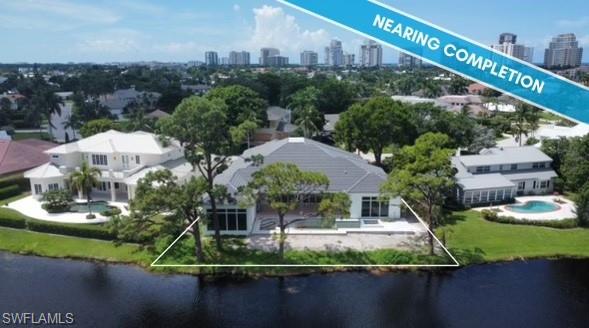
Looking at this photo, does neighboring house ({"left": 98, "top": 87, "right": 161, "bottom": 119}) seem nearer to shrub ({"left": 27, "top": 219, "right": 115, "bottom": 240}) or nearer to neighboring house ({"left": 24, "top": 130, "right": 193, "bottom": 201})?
neighboring house ({"left": 24, "top": 130, "right": 193, "bottom": 201})

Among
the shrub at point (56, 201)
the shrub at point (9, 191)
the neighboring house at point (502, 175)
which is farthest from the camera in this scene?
the shrub at point (9, 191)

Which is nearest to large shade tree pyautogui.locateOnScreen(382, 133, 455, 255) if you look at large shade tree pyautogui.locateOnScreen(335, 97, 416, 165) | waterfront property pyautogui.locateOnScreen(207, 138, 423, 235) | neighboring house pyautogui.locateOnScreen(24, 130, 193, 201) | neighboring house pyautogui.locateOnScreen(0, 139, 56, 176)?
waterfront property pyautogui.locateOnScreen(207, 138, 423, 235)

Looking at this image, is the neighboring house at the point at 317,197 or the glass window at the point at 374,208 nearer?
the neighboring house at the point at 317,197

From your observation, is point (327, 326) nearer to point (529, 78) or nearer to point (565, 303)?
point (565, 303)

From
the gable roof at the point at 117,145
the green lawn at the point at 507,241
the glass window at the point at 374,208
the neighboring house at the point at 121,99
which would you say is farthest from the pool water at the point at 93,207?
the neighboring house at the point at 121,99

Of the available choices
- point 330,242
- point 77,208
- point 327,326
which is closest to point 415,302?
point 327,326

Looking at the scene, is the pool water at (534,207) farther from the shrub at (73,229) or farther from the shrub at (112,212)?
the shrub at (73,229)

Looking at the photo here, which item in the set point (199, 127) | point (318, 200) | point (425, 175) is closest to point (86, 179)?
point (199, 127)

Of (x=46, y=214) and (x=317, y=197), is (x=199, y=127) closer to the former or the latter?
(x=317, y=197)
